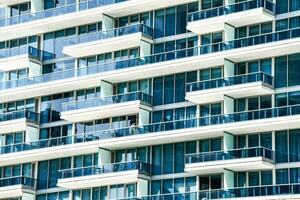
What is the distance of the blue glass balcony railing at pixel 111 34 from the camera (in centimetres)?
7462

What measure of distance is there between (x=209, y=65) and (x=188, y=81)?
79.4 inches

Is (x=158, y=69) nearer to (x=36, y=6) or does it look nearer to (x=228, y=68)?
(x=228, y=68)

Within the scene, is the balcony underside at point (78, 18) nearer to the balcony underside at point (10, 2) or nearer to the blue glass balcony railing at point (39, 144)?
the balcony underside at point (10, 2)

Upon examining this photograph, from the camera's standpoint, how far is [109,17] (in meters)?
77.4

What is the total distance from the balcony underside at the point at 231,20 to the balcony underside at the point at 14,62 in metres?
15.2

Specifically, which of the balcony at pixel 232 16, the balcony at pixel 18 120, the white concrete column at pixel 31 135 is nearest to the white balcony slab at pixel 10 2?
the balcony at pixel 18 120

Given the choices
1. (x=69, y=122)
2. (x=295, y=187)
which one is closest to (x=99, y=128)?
(x=69, y=122)

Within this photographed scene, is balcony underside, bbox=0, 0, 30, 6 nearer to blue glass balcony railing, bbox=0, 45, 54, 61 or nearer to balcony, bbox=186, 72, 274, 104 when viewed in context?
blue glass balcony railing, bbox=0, 45, 54, 61

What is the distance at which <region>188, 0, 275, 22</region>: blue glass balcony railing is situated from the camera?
226 ft

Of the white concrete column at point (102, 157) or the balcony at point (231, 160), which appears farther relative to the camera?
the white concrete column at point (102, 157)

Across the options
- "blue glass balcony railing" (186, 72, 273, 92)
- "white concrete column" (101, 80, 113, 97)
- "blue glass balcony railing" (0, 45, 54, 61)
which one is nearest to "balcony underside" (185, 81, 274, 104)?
"blue glass balcony railing" (186, 72, 273, 92)

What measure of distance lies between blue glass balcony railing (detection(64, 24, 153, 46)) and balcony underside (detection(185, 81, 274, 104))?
23.0 ft

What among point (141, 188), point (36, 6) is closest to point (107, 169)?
point (141, 188)

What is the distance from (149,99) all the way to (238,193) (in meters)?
10.4
